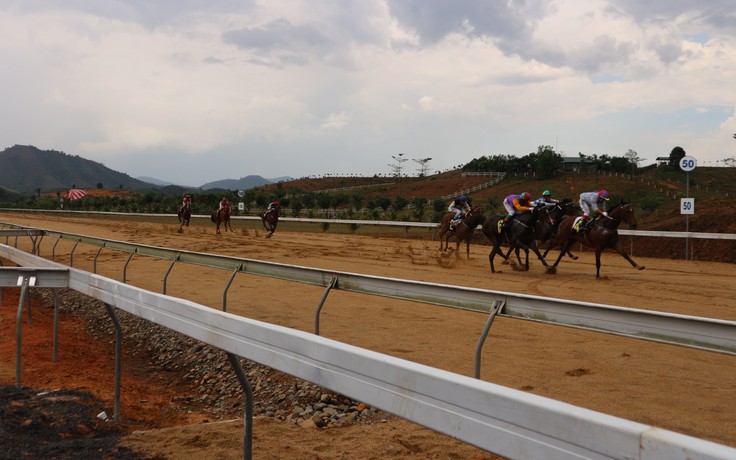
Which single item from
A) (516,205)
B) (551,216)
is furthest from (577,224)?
(516,205)

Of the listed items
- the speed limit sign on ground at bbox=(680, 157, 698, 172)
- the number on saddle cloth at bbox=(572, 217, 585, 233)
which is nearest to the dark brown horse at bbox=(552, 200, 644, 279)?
the number on saddle cloth at bbox=(572, 217, 585, 233)

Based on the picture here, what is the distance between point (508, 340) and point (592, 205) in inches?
324

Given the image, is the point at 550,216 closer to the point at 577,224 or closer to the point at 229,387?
the point at 577,224

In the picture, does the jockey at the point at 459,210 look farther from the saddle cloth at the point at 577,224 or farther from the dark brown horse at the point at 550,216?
the saddle cloth at the point at 577,224

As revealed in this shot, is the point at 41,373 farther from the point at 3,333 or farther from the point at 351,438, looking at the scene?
the point at 351,438

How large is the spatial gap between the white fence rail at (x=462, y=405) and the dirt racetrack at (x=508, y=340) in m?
1.37

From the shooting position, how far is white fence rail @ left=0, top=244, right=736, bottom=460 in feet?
5.44

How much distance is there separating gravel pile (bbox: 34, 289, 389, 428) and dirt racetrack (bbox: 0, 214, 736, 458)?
0.44 metres

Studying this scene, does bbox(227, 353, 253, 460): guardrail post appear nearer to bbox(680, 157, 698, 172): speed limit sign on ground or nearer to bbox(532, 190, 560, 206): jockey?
bbox(532, 190, 560, 206): jockey

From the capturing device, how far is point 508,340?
7910 millimetres

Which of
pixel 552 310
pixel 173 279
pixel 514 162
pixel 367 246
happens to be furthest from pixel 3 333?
pixel 514 162

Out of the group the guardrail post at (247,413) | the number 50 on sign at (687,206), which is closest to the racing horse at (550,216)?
the number 50 on sign at (687,206)

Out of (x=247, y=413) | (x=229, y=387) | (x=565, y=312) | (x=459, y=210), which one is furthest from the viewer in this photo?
(x=459, y=210)

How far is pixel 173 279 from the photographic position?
1364cm
